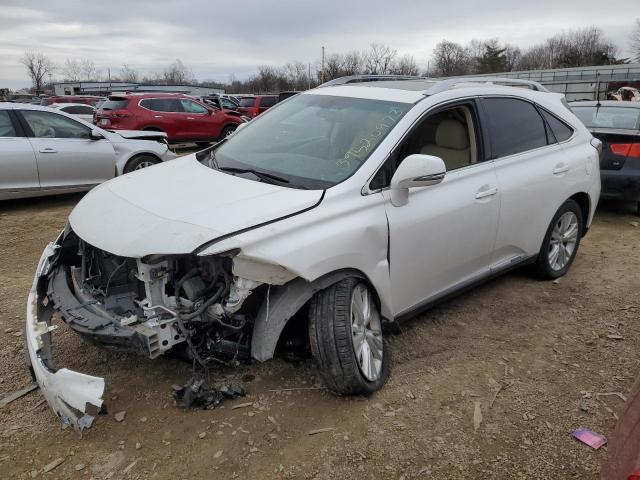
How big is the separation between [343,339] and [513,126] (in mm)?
2430

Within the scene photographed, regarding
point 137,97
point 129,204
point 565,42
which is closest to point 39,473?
point 129,204

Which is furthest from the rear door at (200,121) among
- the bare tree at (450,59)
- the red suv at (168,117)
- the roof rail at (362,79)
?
the bare tree at (450,59)

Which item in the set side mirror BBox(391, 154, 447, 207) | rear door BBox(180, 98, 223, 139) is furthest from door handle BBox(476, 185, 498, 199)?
rear door BBox(180, 98, 223, 139)

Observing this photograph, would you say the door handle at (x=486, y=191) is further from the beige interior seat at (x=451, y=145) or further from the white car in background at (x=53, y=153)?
the white car in background at (x=53, y=153)

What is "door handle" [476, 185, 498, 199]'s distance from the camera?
3695 millimetres

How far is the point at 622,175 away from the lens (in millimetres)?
6879

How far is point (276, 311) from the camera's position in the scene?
9.12 feet

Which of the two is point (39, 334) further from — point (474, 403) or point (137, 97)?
point (137, 97)

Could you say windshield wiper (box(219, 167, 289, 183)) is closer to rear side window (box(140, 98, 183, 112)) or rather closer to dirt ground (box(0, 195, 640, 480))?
dirt ground (box(0, 195, 640, 480))

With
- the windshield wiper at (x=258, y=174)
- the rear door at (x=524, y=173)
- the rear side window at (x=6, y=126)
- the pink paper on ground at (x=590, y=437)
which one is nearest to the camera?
the pink paper on ground at (x=590, y=437)

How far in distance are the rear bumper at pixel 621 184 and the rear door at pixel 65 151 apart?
7224mm

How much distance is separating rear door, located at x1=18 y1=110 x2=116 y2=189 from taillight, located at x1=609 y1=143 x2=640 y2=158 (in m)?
7.30

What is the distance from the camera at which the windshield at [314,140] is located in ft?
10.5

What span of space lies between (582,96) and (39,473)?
86.2 feet
